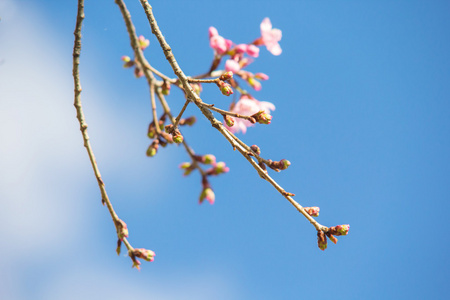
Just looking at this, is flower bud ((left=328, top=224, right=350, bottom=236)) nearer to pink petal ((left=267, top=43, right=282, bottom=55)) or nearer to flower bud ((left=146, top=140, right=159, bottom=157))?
flower bud ((left=146, top=140, right=159, bottom=157))

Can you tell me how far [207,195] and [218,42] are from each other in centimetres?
70

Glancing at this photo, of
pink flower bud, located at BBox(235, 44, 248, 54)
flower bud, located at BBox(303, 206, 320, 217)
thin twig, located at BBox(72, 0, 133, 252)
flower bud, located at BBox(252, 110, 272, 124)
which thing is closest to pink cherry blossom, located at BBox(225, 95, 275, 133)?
pink flower bud, located at BBox(235, 44, 248, 54)

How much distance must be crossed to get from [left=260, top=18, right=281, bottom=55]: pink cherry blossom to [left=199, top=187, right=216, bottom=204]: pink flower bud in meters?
0.89

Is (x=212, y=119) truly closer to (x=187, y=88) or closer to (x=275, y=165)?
(x=187, y=88)

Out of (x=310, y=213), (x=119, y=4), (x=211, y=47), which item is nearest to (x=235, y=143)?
(x=310, y=213)

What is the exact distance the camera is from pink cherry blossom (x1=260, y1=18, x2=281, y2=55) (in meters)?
1.88

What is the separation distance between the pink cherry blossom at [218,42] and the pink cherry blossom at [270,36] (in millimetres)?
307

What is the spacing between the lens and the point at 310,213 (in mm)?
1416

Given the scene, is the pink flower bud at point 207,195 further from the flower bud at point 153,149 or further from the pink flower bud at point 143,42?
the pink flower bud at point 143,42

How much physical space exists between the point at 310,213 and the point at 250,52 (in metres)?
0.83

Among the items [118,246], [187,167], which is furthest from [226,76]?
[118,246]

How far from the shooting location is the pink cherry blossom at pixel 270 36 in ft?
6.18

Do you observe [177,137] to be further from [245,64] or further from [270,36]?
[270,36]

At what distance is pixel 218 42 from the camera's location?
161 centimetres
